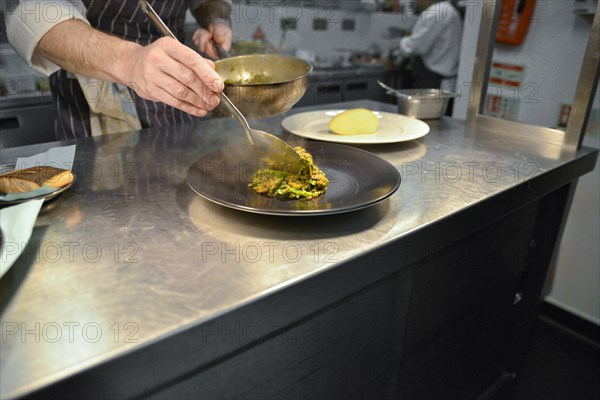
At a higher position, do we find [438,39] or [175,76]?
[175,76]

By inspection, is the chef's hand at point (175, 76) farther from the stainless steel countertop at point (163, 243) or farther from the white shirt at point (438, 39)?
the white shirt at point (438, 39)

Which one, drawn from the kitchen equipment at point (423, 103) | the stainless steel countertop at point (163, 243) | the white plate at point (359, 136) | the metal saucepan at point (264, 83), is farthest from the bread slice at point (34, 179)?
the kitchen equipment at point (423, 103)

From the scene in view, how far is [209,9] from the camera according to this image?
66.6 inches

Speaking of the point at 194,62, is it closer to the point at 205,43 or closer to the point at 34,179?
the point at 34,179

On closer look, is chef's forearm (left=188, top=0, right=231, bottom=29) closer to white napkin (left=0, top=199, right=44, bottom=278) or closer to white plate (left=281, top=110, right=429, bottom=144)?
white plate (left=281, top=110, right=429, bottom=144)

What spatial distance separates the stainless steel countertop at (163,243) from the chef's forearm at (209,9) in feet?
2.16

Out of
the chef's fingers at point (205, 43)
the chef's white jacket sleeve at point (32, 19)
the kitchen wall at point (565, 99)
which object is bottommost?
the kitchen wall at point (565, 99)

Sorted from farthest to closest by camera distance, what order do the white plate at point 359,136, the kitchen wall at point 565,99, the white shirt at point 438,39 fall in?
the white shirt at point 438,39 < the kitchen wall at point 565,99 < the white plate at point 359,136

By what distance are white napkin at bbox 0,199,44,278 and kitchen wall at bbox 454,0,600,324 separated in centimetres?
198

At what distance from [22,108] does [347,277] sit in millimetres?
2653

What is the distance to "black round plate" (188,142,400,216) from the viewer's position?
793mm

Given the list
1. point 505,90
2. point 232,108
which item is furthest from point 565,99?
point 232,108

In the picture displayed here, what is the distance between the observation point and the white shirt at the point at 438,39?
4.68 meters

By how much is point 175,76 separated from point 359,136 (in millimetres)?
582
